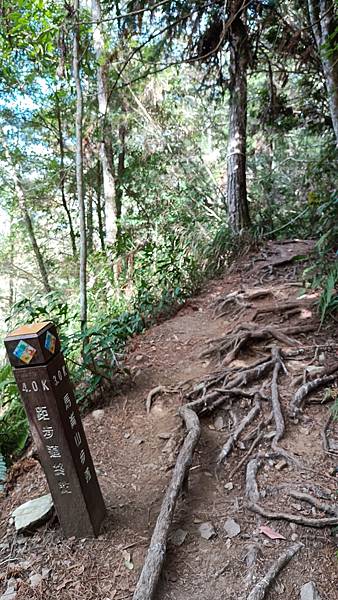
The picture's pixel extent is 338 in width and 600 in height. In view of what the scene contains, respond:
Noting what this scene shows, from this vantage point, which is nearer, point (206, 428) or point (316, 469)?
point (316, 469)

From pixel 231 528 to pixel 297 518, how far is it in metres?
0.39

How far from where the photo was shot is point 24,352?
2.05 metres

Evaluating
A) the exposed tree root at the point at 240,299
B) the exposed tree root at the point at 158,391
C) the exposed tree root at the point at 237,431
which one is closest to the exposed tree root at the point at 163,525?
the exposed tree root at the point at 237,431

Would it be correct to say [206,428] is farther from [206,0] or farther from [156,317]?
[206,0]

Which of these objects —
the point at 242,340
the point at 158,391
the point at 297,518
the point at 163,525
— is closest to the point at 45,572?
the point at 163,525

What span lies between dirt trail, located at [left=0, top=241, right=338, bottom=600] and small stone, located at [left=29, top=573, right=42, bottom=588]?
0.07 ft

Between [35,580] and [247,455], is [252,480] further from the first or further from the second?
[35,580]

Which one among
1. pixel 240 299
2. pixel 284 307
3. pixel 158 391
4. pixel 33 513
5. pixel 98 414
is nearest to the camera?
pixel 33 513

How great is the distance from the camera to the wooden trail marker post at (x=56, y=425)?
2.06m

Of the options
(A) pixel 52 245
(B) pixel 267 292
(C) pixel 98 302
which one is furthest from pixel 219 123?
(B) pixel 267 292

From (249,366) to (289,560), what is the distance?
1.93 metres

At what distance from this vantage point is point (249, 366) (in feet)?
12.5

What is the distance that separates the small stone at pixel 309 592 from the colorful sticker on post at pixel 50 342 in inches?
68.2

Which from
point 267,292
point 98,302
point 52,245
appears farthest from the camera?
point 52,245
